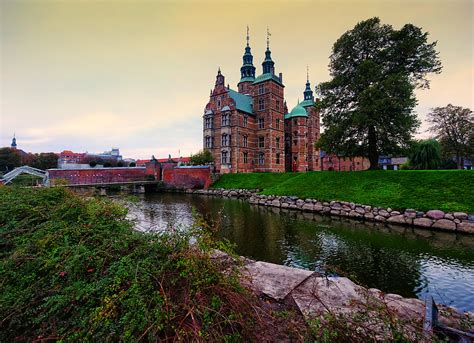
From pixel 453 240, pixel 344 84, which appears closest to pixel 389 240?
pixel 453 240

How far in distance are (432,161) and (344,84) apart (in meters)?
23.6

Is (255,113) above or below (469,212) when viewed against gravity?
above

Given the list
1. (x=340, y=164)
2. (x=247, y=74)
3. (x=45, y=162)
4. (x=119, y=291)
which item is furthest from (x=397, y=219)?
(x=45, y=162)

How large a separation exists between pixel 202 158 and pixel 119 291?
33411mm

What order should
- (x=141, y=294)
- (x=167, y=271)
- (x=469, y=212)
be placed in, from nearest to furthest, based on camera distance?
(x=141, y=294) → (x=167, y=271) → (x=469, y=212)

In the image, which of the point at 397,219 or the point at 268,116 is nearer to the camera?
the point at 397,219

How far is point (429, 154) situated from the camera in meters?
33.2

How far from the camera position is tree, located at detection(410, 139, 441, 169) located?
1296 inches

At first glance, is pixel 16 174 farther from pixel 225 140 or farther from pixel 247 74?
pixel 247 74

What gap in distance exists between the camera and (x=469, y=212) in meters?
11.3

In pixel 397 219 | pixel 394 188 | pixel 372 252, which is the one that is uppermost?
pixel 394 188

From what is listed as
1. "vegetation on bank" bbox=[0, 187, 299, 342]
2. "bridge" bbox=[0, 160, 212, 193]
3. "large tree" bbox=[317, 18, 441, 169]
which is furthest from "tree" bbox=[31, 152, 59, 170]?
"vegetation on bank" bbox=[0, 187, 299, 342]

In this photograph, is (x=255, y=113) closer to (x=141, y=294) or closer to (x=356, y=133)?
(x=356, y=133)

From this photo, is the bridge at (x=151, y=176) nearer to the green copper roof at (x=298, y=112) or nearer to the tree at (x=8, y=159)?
the green copper roof at (x=298, y=112)
